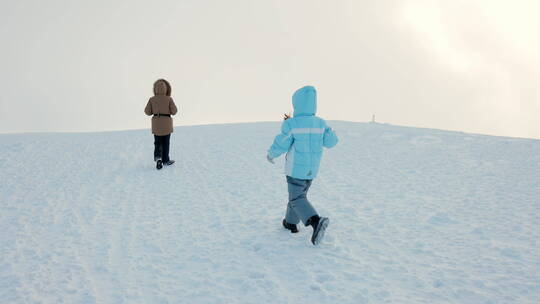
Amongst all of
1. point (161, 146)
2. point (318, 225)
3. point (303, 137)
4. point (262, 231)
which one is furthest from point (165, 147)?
point (318, 225)

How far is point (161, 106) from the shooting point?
8938 mm

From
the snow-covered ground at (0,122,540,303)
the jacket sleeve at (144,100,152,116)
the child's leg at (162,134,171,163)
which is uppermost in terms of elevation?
the jacket sleeve at (144,100,152,116)

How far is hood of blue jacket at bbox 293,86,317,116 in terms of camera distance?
175 inches

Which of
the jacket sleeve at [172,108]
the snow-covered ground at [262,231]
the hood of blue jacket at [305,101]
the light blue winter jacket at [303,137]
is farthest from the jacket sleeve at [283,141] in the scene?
the jacket sleeve at [172,108]

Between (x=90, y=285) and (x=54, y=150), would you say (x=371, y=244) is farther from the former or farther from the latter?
(x=54, y=150)

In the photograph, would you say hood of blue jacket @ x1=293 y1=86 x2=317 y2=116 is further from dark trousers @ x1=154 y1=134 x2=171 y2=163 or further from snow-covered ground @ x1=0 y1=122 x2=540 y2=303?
dark trousers @ x1=154 y1=134 x2=171 y2=163

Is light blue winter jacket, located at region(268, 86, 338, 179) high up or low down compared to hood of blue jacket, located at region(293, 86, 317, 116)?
down

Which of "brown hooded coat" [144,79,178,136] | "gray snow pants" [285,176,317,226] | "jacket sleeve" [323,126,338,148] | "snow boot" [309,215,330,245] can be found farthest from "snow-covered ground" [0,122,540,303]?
"jacket sleeve" [323,126,338,148]

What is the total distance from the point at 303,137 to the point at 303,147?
0.42ft

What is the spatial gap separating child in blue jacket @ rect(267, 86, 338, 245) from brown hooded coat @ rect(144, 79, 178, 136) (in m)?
5.22

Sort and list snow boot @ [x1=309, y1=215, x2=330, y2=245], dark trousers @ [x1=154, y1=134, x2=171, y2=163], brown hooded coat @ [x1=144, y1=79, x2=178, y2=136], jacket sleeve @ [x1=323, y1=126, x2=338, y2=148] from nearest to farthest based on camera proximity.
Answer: snow boot @ [x1=309, y1=215, x2=330, y2=245], jacket sleeve @ [x1=323, y1=126, x2=338, y2=148], brown hooded coat @ [x1=144, y1=79, x2=178, y2=136], dark trousers @ [x1=154, y1=134, x2=171, y2=163]

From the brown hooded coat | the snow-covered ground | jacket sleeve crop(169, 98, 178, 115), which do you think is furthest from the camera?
jacket sleeve crop(169, 98, 178, 115)

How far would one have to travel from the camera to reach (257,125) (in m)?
17.4

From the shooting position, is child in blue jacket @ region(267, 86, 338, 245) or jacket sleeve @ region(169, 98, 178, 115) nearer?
child in blue jacket @ region(267, 86, 338, 245)
